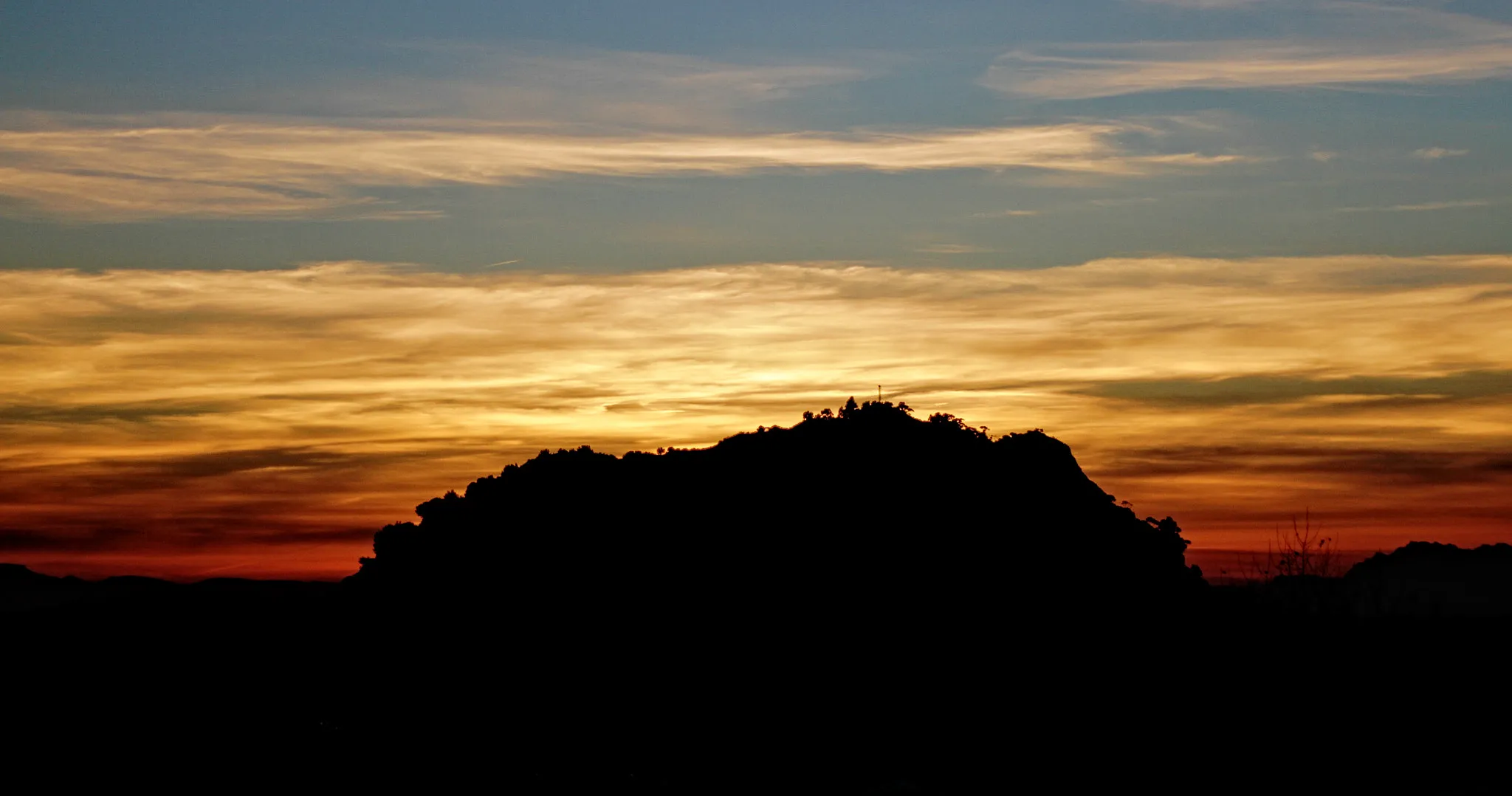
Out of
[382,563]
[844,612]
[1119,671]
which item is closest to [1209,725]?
[1119,671]

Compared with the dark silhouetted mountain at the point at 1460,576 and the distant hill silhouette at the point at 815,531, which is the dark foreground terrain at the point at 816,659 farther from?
the dark silhouetted mountain at the point at 1460,576

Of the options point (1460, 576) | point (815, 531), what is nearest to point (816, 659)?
point (815, 531)

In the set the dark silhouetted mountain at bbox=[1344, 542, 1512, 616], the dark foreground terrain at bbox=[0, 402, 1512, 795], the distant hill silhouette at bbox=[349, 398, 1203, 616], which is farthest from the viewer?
the dark silhouetted mountain at bbox=[1344, 542, 1512, 616]

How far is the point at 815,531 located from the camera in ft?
95.6

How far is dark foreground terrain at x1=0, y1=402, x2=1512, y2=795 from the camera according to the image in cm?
2673

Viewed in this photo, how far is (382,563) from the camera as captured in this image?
3278cm

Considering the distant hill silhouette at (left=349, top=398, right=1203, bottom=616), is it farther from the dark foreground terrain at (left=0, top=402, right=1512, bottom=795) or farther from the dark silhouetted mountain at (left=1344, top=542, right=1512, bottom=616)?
the dark silhouetted mountain at (left=1344, top=542, right=1512, bottom=616)

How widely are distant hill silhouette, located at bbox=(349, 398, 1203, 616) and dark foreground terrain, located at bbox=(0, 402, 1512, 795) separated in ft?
0.20

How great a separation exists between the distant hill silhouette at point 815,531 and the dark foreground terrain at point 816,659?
0.06 metres

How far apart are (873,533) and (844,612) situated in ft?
5.82

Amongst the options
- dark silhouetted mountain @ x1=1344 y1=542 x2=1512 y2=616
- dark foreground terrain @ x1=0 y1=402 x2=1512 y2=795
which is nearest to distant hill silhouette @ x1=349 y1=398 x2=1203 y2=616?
dark foreground terrain @ x1=0 y1=402 x2=1512 y2=795

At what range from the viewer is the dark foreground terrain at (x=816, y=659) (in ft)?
87.7

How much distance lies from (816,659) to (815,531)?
104 inches

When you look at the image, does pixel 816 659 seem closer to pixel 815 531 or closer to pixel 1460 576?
pixel 815 531
